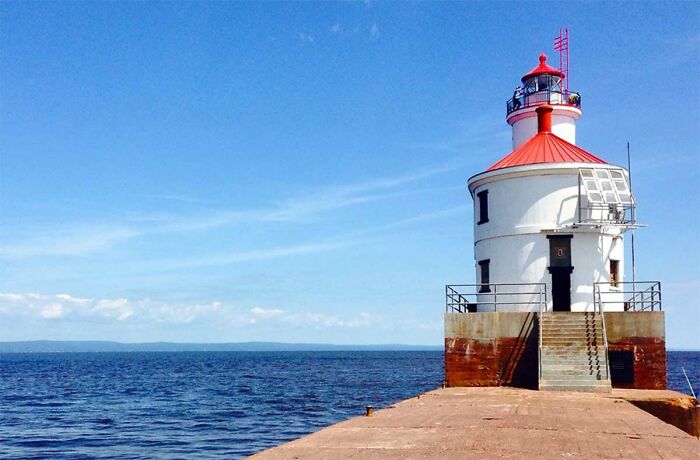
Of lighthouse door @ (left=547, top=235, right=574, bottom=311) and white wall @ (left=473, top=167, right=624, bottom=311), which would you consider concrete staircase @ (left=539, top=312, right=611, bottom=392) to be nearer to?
lighthouse door @ (left=547, top=235, right=574, bottom=311)

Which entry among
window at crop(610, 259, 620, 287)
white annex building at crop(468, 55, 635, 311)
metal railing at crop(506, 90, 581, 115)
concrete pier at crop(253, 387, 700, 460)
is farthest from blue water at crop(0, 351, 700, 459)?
metal railing at crop(506, 90, 581, 115)

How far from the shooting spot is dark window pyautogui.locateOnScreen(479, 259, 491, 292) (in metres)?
27.3

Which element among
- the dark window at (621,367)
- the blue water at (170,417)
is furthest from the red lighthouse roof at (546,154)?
the blue water at (170,417)

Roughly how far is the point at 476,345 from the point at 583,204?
639 centimetres

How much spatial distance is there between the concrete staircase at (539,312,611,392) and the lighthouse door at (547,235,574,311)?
6.24 ft

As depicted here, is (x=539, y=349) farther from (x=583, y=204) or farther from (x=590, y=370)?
(x=583, y=204)

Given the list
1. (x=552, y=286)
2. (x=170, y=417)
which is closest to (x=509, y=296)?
(x=552, y=286)

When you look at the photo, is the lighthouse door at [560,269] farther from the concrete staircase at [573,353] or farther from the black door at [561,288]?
the concrete staircase at [573,353]

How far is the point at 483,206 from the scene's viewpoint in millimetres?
28094

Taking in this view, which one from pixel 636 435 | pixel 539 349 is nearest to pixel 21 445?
pixel 539 349

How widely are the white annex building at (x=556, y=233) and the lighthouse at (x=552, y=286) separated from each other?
0.03 m

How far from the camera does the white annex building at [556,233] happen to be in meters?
26.0

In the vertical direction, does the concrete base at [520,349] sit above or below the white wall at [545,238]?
below

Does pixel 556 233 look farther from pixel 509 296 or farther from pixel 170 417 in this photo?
pixel 170 417
